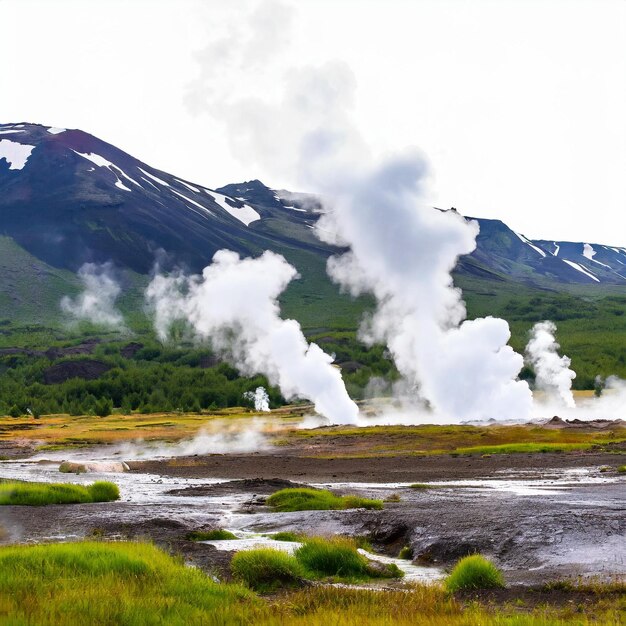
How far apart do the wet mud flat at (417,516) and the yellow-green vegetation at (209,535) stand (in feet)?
1.25

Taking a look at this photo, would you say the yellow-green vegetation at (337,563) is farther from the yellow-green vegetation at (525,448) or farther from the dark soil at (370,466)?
the yellow-green vegetation at (525,448)

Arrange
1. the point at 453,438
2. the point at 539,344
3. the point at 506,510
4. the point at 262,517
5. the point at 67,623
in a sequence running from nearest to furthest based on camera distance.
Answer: the point at 67,623 < the point at 506,510 < the point at 262,517 < the point at 453,438 < the point at 539,344

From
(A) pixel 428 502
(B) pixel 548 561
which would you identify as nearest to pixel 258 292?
(A) pixel 428 502

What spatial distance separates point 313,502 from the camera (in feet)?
104

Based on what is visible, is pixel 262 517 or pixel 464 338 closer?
pixel 262 517

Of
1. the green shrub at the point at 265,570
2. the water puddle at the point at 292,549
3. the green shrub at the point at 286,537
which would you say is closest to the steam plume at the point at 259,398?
the green shrub at the point at 286,537

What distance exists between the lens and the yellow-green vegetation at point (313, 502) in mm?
31172

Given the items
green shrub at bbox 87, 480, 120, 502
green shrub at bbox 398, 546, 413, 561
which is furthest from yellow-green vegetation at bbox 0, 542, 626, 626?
green shrub at bbox 87, 480, 120, 502

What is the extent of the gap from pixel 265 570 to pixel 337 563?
2.66 m

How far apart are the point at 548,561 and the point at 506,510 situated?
24.4 ft

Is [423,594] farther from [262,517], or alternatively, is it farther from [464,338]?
[464,338]

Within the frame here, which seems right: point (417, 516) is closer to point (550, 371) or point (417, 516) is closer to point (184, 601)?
point (184, 601)

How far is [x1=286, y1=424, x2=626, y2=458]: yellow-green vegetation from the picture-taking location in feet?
228

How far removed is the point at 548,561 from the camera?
18.5 meters
